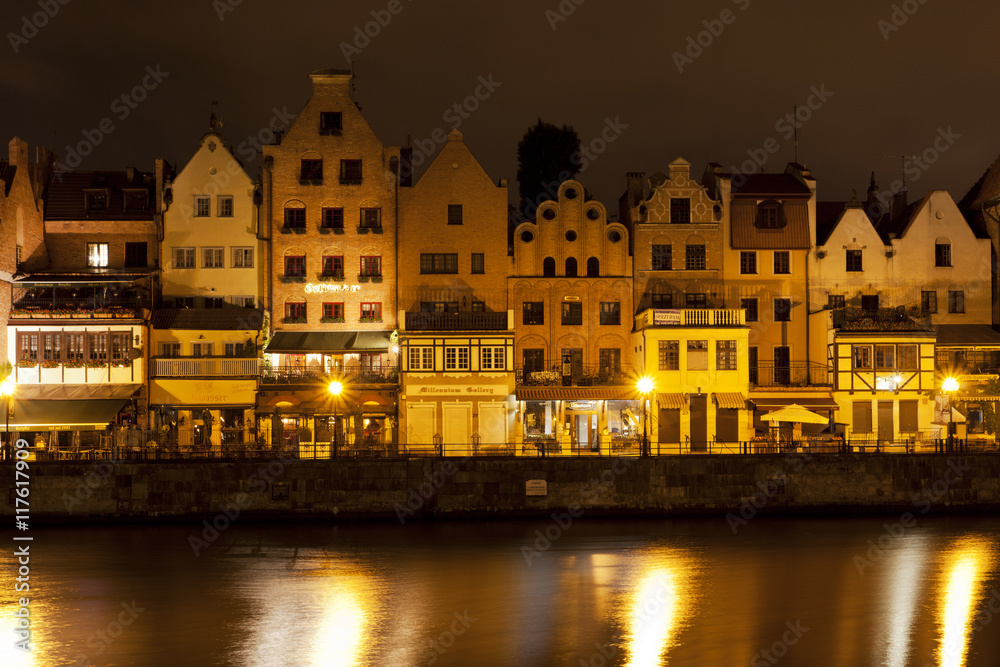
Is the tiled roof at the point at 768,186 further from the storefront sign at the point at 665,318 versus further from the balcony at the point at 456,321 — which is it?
the balcony at the point at 456,321

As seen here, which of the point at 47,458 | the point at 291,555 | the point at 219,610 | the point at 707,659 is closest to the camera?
the point at 707,659

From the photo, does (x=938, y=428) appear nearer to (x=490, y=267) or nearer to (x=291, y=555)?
(x=490, y=267)

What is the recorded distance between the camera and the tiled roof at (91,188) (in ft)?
189

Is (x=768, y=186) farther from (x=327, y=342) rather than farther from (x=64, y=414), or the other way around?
(x=64, y=414)

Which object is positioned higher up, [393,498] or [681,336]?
[681,336]

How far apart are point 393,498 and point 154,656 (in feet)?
57.9

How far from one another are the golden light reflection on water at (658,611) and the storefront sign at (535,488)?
7.88 meters

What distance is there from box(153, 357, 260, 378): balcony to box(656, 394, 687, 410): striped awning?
2083 centimetres

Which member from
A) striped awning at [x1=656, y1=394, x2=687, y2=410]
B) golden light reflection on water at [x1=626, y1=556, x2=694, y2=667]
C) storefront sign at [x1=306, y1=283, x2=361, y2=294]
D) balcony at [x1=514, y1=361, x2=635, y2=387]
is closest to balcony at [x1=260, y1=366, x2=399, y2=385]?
storefront sign at [x1=306, y1=283, x2=361, y2=294]

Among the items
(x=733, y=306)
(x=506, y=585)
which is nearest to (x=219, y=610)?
(x=506, y=585)

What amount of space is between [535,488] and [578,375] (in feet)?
36.6

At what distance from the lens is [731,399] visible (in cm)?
5400

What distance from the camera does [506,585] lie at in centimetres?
3641

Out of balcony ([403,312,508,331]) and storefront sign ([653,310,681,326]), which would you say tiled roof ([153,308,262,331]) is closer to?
balcony ([403,312,508,331])
